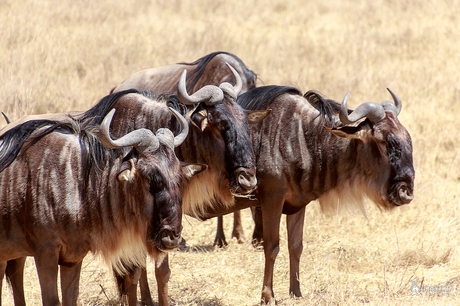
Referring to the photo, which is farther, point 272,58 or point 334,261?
Answer: point 272,58

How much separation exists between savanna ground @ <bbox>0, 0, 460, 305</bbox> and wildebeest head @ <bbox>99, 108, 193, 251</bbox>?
1.49 m

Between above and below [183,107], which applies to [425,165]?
below

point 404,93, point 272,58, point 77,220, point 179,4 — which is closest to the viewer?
point 77,220

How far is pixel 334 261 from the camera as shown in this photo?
217 inches

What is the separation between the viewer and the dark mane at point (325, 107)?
470 centimetres

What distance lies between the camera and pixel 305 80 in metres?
10.6

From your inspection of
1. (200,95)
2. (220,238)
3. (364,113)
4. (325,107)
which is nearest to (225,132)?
(200,95)

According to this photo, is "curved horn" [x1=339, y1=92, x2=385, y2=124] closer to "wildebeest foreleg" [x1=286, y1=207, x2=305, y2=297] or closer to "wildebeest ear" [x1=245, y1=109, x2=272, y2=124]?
"wildebeest ear" [x1=245, y1=109, x2=272, y2=124]

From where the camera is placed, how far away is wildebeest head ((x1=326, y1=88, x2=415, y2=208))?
435cm

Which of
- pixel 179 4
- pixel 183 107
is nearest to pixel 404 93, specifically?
pixel 183 107

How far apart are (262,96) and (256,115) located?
0.45 meters

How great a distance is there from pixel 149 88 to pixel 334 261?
312cm

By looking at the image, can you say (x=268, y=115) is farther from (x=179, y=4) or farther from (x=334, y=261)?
(x=179, y=4)

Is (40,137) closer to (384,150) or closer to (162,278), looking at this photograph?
(162,278)
